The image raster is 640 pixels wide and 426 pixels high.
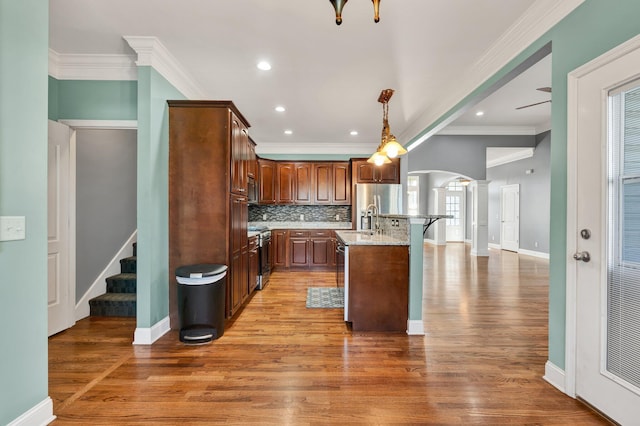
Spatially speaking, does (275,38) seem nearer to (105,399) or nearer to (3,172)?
(3,172)

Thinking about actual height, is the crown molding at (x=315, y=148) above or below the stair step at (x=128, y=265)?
above

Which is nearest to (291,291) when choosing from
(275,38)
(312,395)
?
(312,395)

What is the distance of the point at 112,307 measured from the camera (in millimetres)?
3475

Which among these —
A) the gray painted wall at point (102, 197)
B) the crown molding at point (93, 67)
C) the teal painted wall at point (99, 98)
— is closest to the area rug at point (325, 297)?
the gray painted wall at point (102, 197)

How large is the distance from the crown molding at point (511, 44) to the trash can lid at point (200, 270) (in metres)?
3.31

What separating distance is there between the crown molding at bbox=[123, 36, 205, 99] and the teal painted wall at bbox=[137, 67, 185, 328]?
0.26 feet

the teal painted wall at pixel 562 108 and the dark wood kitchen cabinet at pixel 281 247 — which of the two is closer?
the teal painted wall at pixel 562 108

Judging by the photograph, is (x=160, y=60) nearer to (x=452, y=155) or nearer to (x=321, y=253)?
(x=321, y=253)

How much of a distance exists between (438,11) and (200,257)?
3136 millimetres

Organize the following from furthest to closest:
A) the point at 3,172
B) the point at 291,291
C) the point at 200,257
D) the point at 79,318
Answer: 1. the point at 291,291
2. the point at 79,318
3. the point at 200,257
4. the point at 3,172

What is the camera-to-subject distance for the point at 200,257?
3.08 meters

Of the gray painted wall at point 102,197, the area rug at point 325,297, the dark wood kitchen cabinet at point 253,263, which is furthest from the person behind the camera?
the dark wood kitchen cabinet at point 253,263

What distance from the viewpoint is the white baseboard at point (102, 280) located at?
3450 mm

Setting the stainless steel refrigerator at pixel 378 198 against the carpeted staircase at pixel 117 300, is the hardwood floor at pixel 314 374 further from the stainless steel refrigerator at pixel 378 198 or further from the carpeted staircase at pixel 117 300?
the stainless steel refrigerator at pixel 378 198
